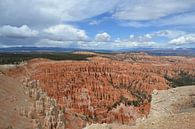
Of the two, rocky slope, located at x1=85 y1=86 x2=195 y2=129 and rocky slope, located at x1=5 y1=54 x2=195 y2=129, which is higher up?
rocky slope, located at x1=85 y1=86 x2=195 y2=129

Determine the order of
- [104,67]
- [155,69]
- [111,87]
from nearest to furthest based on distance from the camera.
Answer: [111,87]
[104,67]
[155,69]

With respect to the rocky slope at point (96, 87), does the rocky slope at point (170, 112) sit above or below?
above

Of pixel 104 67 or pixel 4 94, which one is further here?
pixel 104 67

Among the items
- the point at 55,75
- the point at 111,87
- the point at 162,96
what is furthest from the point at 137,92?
the point at 162,96

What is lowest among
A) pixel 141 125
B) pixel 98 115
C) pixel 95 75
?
pixel 98 115

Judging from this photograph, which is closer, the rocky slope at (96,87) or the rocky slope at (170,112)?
the rocky slope at (170,112)

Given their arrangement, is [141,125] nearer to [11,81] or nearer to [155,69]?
[11,81]

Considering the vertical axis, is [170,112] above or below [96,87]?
above

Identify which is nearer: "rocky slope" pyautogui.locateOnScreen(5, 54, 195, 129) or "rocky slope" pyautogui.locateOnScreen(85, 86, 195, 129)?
"rocky slope" pyautogui.locateOnScreen(85, 86, 195, 129)

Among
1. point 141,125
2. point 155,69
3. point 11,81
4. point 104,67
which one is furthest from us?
point 155,69

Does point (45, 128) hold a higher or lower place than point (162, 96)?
lower

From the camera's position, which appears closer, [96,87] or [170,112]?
[170,112]
